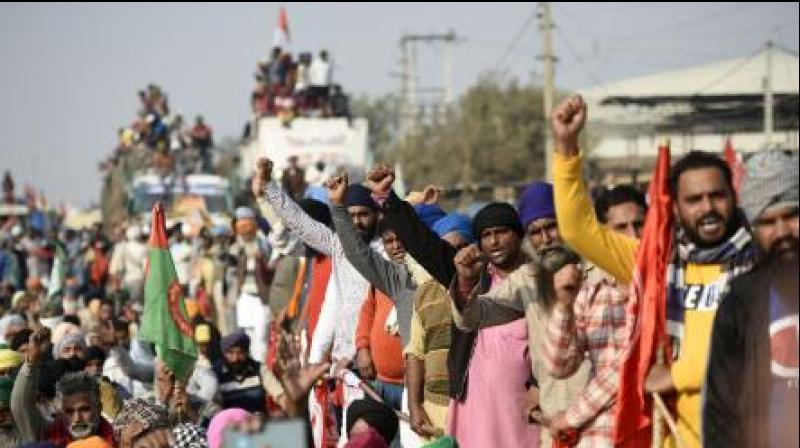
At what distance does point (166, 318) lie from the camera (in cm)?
965

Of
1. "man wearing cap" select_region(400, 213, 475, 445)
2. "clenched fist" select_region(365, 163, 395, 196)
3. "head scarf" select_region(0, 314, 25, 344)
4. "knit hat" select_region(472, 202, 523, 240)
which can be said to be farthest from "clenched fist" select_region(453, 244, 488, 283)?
"head scarf" select_region(0, 314, 25, 344)

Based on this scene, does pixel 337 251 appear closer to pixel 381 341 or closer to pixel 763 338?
pixel 381 341

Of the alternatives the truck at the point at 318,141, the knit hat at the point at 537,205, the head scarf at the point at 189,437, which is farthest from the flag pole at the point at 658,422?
the truck at the point at 318,141

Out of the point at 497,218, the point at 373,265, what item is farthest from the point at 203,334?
the point at 497,218

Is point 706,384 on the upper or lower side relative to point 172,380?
upper

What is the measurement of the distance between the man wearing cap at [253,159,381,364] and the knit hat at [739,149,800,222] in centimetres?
402

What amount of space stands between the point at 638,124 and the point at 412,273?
134 ft

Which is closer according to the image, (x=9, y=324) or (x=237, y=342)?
(x=237, y=342)

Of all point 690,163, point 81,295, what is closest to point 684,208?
point 690,163

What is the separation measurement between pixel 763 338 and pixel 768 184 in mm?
439

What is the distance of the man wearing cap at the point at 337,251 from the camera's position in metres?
9.14

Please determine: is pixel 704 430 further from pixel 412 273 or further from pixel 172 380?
pixel 172 380

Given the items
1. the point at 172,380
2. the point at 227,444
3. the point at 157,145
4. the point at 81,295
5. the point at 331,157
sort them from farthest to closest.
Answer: the point at 157,145, the point at 331,157, the point at 81,295, the point at 172,380, the point at 227,444

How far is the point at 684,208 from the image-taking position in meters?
5.48
